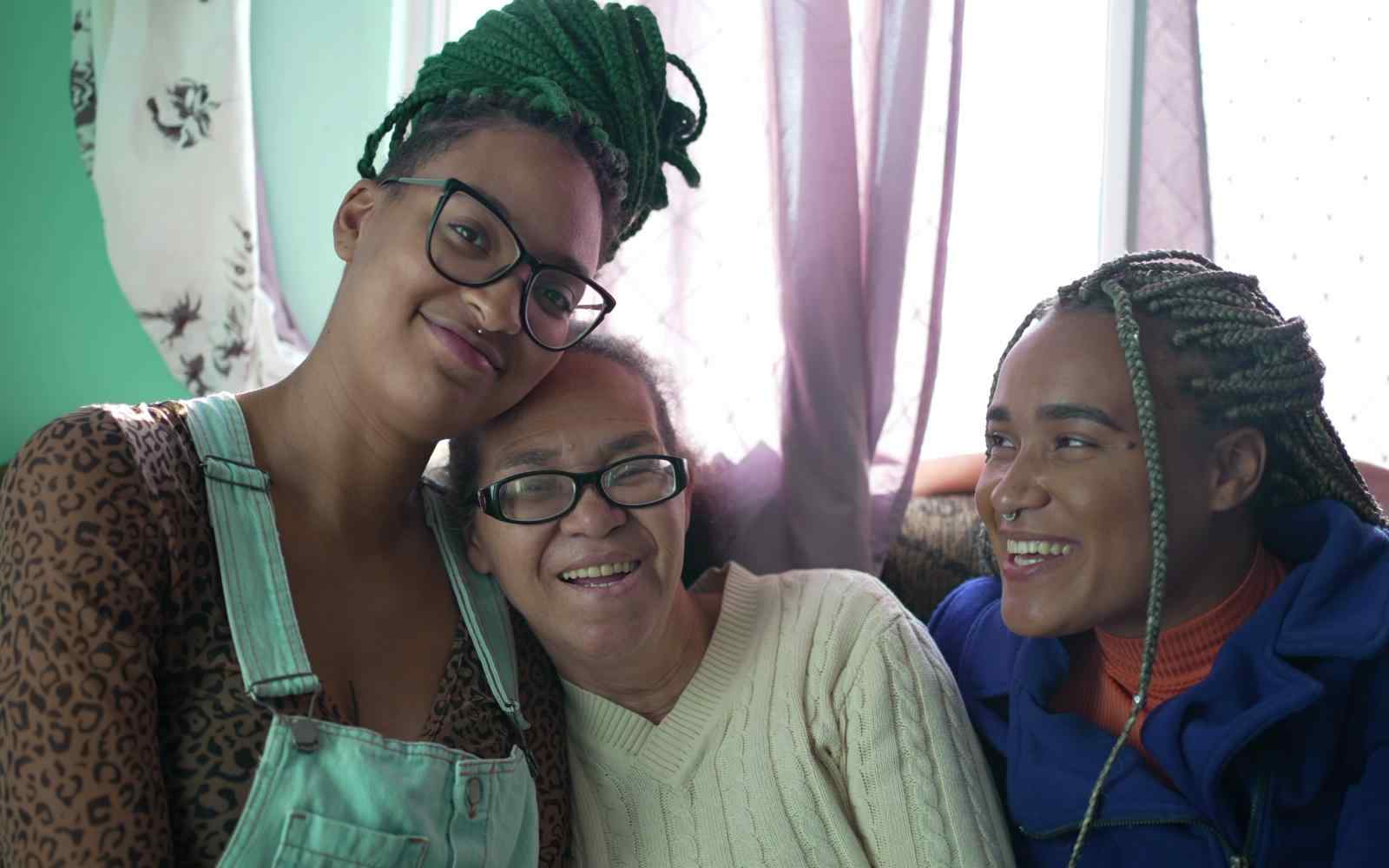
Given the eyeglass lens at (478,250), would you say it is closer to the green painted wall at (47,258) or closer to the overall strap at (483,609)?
the overall strap at (483,609)

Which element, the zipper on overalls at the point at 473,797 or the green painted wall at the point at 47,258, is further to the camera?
the green painted wall at the point at 47,258

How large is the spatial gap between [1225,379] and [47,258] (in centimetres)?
219

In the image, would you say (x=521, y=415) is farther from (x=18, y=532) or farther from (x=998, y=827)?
(x=998, y=827)

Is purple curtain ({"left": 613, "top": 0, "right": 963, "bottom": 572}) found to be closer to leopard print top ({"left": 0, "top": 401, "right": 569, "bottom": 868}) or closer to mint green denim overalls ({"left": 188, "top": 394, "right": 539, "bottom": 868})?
mint green denim overalls ({"left": 188, "top": 394, "right": 539, "bottom": 868})

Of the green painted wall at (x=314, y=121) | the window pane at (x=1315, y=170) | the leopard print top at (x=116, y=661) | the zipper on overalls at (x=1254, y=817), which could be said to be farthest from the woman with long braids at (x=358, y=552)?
the window pane at (x=1315, y=170)

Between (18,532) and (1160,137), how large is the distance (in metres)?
2.15

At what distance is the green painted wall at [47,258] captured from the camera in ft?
7.45

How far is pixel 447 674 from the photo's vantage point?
142 cm

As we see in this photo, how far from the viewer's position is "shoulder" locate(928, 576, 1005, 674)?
1.69 meters

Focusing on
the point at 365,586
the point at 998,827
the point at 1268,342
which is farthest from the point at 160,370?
the point at 1268,342

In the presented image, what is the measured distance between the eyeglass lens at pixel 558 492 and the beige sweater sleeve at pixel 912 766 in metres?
0.38

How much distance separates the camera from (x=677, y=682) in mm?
1612

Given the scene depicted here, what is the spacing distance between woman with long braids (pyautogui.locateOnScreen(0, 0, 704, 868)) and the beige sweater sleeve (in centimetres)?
40

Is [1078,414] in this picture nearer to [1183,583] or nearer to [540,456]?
[1183,583]
